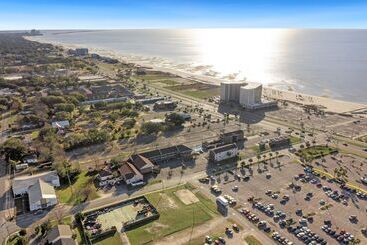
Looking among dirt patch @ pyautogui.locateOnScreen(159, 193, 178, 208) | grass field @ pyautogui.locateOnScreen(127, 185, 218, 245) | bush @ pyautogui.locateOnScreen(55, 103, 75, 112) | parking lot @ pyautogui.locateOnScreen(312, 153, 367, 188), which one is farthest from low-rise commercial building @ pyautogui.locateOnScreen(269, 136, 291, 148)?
bush @ pyautogui.locateOnScreen(55, 103, 75, 112)

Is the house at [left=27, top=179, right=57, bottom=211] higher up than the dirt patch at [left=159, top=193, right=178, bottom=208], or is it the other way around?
the house at [left=27, top=179, right=57, bottom=211]

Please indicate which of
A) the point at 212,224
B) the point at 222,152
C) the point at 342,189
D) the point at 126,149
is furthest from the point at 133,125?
the point at 342,189

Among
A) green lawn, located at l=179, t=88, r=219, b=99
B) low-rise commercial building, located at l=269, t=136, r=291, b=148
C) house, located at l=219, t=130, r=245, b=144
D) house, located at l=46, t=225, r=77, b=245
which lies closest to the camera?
house, located at l=46, t=225, r=77, b=245

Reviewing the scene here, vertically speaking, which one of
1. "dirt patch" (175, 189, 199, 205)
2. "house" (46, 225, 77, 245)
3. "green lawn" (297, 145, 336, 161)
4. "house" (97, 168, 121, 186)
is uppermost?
"house" (46, 225, 77, 245)

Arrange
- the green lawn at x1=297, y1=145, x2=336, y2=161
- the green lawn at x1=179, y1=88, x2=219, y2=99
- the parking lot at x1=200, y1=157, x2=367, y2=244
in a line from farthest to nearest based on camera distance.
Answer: the green lawn at x1=179, y1=88, x2=219, y2=99 < the green lawn at x1=297, y1=145, x2=336, y2=161 < the parking lot at x1=200, y1=157, x2=367, y2=244

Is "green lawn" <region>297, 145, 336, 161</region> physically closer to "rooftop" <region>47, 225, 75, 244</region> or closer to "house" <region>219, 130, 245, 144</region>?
"house" <region>219, 130, 245, 144</region>

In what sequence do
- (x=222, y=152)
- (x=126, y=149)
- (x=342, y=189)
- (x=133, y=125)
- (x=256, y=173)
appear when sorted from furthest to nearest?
(x=133, y=125) → (x=126, y=149) → (x=222, y=152) → (x=256, y=173) → (x=342, y=189)

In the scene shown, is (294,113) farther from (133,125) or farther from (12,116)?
(12,116)
